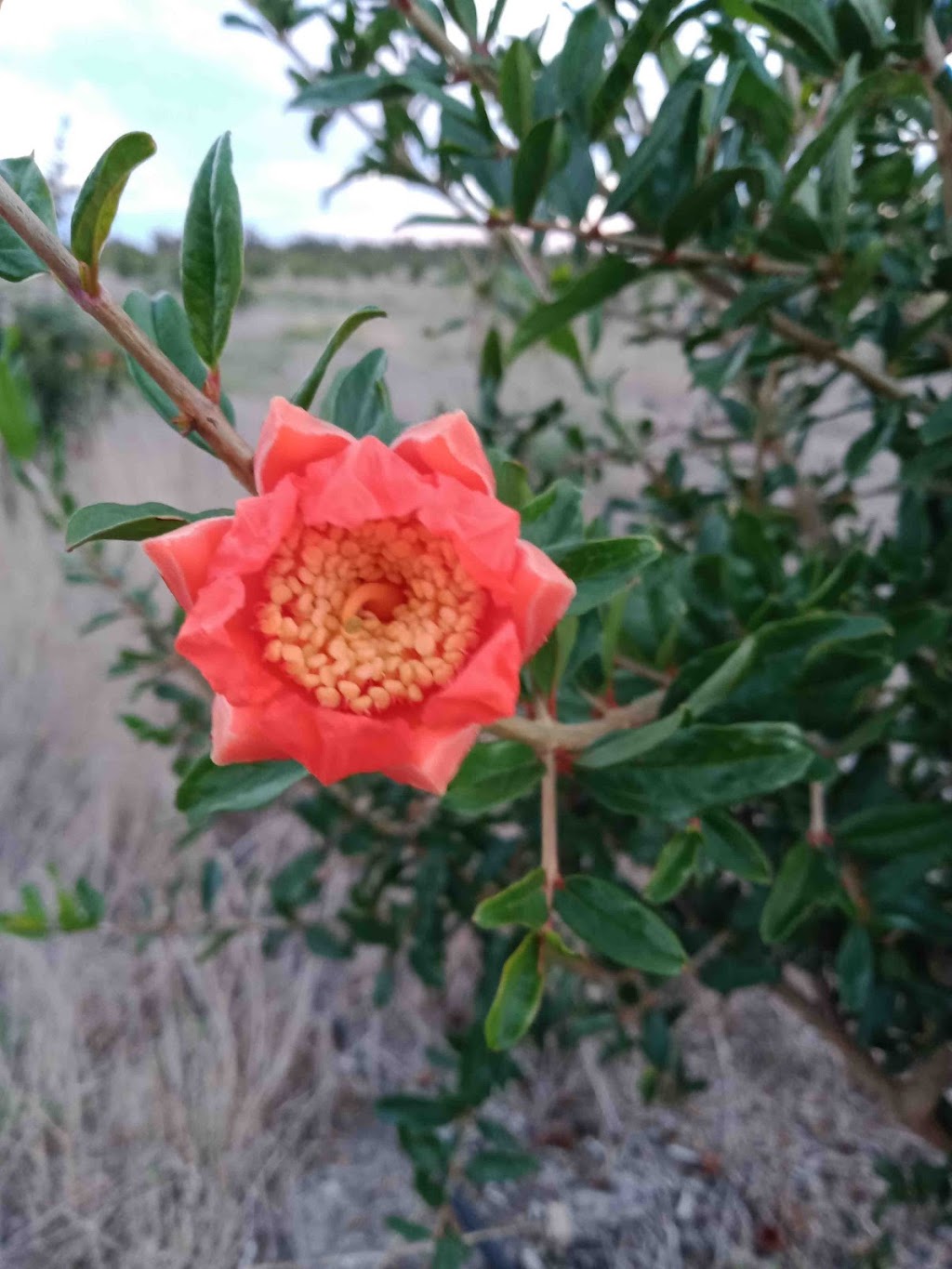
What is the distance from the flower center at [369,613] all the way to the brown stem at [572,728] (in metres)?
0.09

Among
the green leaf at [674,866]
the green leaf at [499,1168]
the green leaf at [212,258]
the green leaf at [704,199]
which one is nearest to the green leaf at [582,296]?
the green leaf at [704,199]

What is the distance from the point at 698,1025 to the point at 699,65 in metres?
1.73

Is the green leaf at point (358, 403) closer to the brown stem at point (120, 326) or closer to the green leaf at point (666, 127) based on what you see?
the brown stem at point (120, 326)

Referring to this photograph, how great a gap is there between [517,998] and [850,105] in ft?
1.85

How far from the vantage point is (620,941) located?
548mm

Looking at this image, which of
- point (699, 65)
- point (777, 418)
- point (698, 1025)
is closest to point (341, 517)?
point (699, 65)

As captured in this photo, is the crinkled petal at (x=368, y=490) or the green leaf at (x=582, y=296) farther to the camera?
the green leaf at (x=582, y=296)

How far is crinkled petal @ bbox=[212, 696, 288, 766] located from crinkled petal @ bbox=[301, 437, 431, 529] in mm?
86

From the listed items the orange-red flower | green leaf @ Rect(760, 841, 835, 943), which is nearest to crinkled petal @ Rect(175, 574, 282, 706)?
the orange-red flower

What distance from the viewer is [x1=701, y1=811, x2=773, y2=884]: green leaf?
605 mm

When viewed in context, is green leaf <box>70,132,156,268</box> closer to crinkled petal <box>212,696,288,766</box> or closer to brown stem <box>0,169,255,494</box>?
brown stem <box>0,169,255,494</box>

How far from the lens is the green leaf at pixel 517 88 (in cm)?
62

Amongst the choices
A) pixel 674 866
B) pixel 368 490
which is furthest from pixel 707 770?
pixel 368 490

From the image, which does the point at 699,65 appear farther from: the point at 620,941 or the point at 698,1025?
the point at 698,1025
